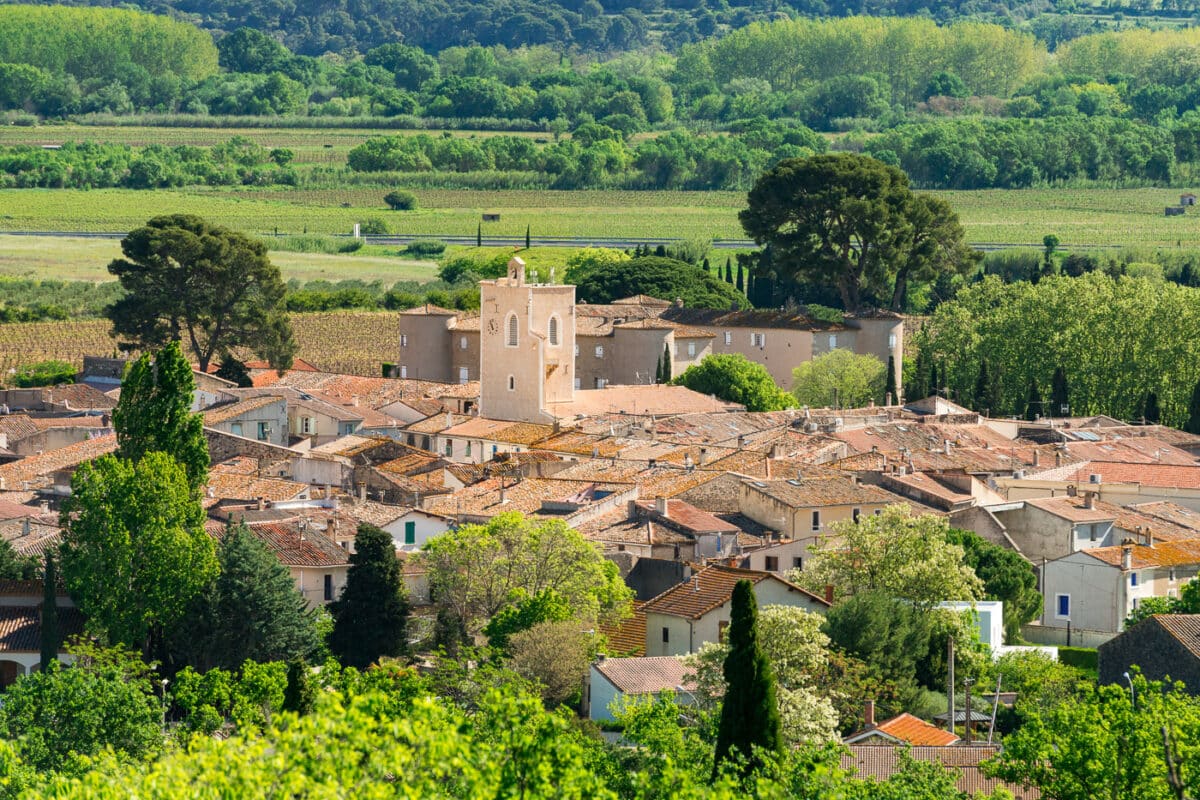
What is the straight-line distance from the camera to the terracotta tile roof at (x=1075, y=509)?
51250 millimetres

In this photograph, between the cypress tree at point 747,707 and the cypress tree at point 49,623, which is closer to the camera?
the cypress tree at point 747,707

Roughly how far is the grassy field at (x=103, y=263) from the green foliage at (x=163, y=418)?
63.4 metres

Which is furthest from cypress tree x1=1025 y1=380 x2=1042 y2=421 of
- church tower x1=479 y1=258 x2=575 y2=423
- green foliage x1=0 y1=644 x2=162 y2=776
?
green foliage x1=0 y1=644 x2=162 y2=776

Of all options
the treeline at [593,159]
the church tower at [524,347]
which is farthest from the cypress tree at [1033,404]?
the treeline at [593,159]

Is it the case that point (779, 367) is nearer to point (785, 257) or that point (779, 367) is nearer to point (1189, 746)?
point (785, 257)

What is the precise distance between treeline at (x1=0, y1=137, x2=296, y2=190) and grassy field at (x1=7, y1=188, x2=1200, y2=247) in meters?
3.39

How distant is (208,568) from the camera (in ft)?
139

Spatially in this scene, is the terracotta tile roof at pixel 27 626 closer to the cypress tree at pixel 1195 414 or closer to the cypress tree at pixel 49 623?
the cypress tree at pixel 49 623

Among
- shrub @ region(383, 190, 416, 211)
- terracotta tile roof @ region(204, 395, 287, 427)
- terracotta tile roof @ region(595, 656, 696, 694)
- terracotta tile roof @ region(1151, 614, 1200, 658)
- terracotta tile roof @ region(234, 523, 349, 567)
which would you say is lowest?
shrub @ region(383, 190, 416, 211)

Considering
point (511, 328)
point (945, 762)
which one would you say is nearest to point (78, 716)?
point (945, 762)

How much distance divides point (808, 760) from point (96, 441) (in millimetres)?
35936

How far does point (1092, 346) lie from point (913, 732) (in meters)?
42.8

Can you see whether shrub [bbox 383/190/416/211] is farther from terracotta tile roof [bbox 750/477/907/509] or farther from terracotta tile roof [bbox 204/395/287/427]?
terracotta tile roof [bbox 750/477/907/509]

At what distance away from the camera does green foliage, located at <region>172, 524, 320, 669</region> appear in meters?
41.4
